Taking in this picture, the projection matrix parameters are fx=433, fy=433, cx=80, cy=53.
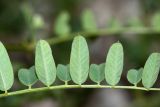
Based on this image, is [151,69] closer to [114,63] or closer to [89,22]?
[114,63]

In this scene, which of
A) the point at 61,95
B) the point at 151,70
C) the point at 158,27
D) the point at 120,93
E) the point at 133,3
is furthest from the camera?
the point at 133,3

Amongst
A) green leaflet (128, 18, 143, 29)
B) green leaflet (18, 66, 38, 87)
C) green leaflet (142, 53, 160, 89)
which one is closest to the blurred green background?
green leaflet (128, 18, 143, 29)

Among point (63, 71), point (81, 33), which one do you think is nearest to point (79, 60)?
point (63, 71)

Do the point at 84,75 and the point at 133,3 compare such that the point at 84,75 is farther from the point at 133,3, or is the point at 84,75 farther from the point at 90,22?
the point at 133,3

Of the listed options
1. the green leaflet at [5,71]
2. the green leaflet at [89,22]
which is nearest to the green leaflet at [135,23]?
the green leaflet at [89,22]

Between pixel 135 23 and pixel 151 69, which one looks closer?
pixel 151 69

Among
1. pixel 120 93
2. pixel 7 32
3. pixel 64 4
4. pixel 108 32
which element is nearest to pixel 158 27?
pixel 108 32
